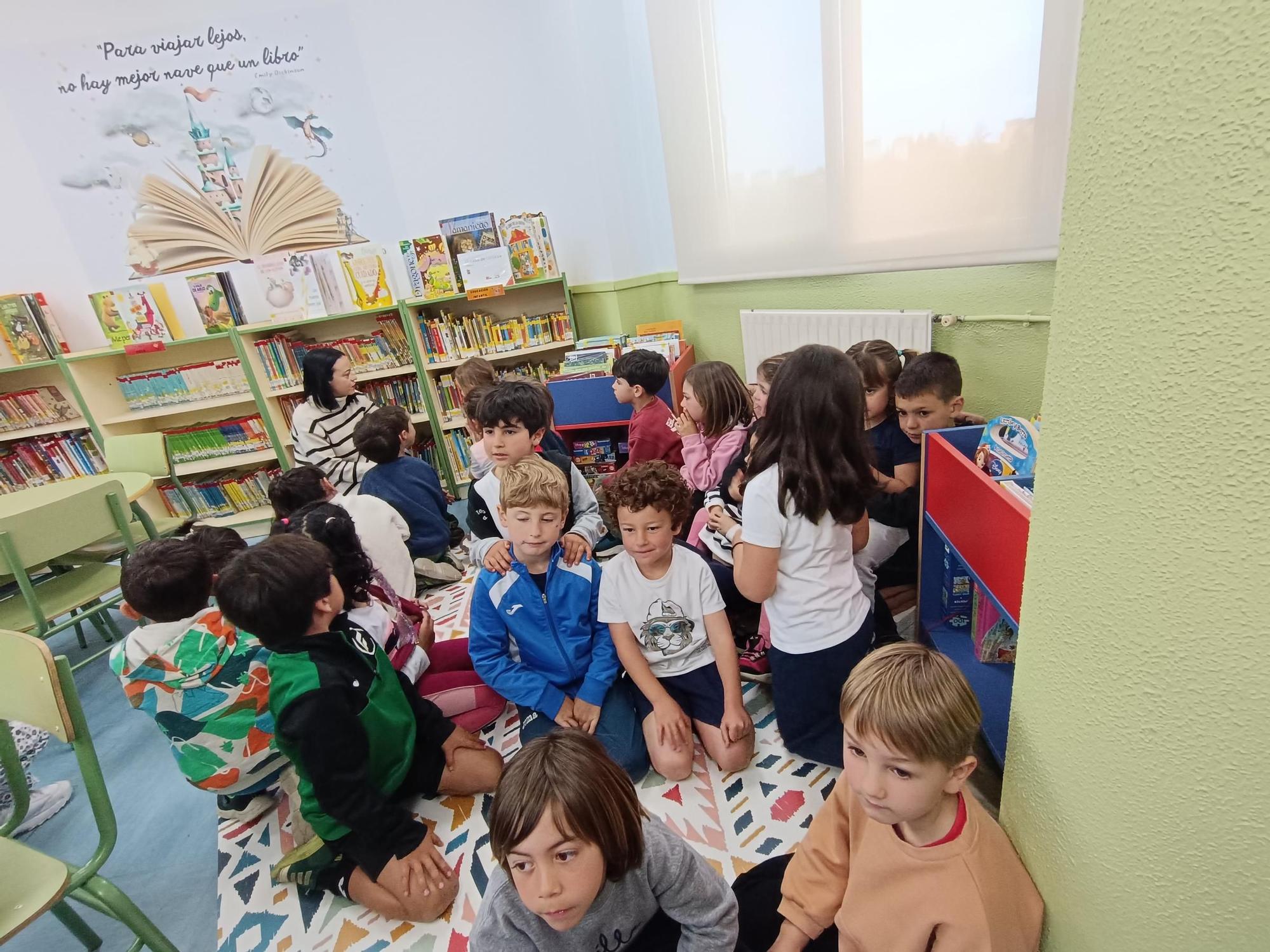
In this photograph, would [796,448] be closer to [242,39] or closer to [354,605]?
[354,605]

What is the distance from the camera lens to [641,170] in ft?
11.4

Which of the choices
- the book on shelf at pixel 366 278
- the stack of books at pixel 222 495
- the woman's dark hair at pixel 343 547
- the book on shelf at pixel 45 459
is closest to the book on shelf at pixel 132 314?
the book on shelf at pixel 45 459

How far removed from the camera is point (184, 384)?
12.0ft

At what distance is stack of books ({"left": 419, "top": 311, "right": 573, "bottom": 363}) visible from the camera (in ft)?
11.7

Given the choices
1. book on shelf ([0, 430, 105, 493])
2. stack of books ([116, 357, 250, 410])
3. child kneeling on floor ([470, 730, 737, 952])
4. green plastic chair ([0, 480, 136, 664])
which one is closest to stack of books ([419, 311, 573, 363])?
stack of books ([116, 357, 250, 410])

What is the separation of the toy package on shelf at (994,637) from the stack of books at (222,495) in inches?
163

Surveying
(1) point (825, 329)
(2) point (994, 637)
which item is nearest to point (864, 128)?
(1) point (825, 329)

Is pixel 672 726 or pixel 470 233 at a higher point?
pixel 470 233

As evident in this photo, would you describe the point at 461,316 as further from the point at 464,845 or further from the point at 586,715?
the point at 464,845

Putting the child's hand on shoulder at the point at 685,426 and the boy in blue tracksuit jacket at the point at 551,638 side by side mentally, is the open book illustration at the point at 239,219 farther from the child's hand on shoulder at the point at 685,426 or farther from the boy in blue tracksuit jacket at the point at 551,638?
the boy in blue tracksuit jacket at the point at 551,638

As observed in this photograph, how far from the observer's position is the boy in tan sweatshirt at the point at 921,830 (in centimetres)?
73

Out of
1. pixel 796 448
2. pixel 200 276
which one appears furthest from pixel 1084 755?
pixel 200 276

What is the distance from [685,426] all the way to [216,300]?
3161mm

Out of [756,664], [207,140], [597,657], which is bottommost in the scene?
[756,664]
